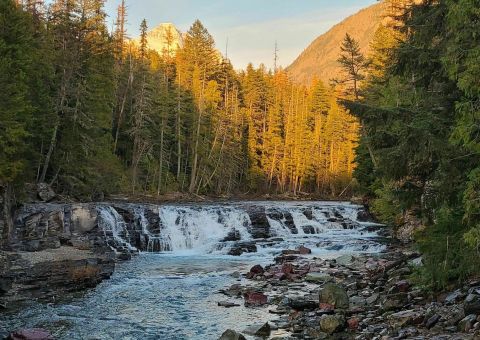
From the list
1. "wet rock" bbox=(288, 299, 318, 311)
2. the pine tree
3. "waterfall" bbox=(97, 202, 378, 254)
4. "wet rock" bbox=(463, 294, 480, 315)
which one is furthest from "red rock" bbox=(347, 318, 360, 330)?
the pine tree

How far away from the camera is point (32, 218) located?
2389cm

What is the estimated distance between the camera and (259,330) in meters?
10.4

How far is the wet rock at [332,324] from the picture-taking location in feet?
32.1

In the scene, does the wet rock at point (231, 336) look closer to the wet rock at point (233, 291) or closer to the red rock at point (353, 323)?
the red rock at point (353, 323)

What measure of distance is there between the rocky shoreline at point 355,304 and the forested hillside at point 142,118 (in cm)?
1208

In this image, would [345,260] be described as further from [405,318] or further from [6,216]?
[6,216]

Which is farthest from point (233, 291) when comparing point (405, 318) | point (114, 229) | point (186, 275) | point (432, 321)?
point (114, 229)

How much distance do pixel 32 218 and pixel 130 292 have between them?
37.5 ft

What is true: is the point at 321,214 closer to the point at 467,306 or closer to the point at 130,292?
the point at 130,292

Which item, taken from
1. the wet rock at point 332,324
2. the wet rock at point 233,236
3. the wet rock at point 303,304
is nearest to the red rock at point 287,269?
the wet rock at point 303,304

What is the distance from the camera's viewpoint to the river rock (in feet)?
37.9

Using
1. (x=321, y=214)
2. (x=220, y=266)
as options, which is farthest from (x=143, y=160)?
(x=220, y=266)

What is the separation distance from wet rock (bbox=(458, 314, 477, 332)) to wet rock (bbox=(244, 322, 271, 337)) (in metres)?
4.09

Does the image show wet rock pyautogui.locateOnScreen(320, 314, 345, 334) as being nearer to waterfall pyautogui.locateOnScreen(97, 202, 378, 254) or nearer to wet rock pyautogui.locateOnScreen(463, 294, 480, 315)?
wet rock pyautogui.locateOnScreen(463, 294, 480, 315)
